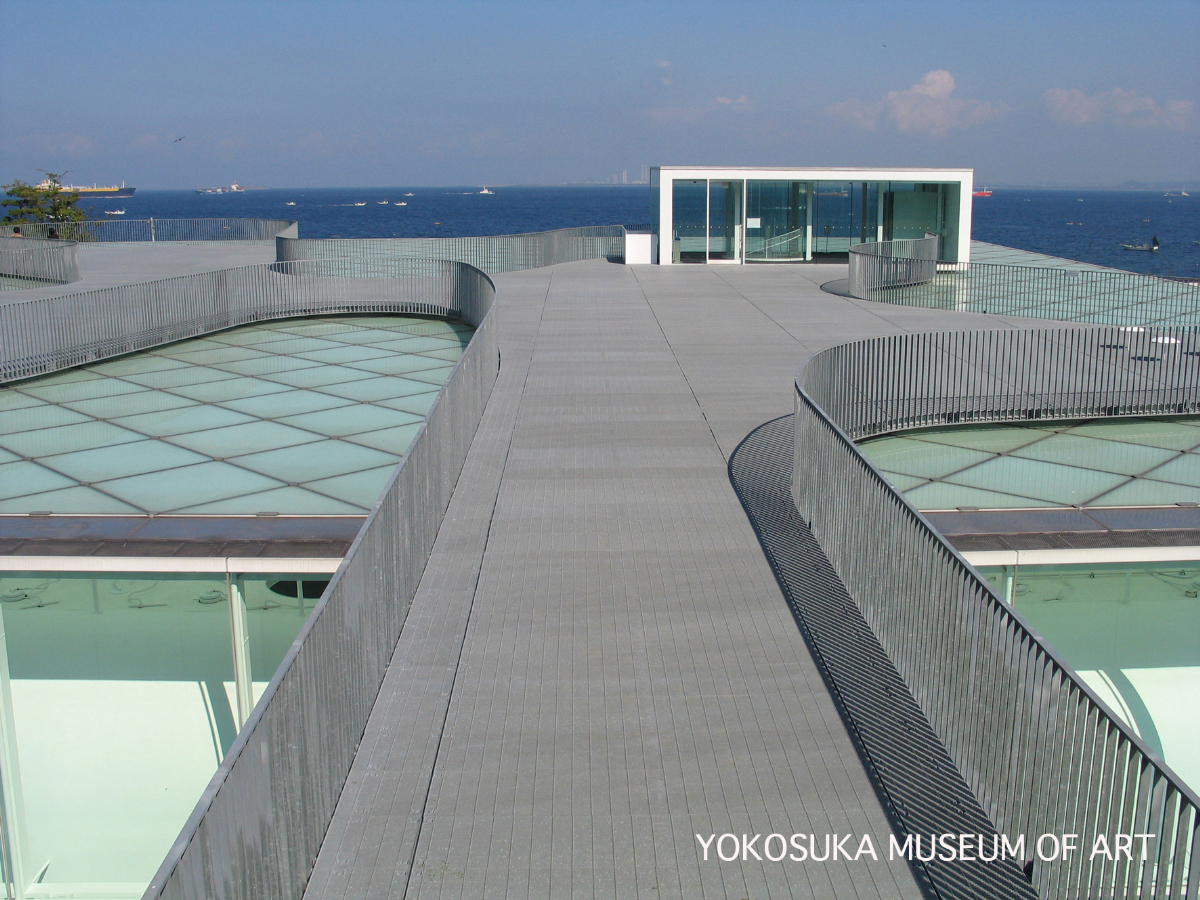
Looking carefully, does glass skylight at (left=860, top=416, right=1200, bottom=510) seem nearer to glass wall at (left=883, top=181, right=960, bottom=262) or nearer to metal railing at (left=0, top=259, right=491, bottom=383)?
metal railing at (left=0, top=259, right=491, bottom=383)

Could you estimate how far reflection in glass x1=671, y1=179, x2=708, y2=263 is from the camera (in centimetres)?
3275

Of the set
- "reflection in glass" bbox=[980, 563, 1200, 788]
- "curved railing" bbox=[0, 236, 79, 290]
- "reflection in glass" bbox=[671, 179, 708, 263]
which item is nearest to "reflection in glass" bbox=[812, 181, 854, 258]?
"reflection in glass" bbox=[671, 179, 708, 263]

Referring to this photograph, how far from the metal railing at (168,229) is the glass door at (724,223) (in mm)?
18006

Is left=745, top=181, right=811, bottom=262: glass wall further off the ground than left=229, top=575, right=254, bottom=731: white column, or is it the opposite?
left=745, top=181, right=811, bottom=262: glass wall

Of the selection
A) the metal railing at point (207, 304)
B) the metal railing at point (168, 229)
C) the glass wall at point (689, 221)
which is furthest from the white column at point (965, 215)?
the metal railing at point (168, 229)

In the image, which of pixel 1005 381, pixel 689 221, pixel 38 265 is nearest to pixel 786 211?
pixel 689 221

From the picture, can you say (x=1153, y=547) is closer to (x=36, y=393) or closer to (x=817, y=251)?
(x=36, y=393)

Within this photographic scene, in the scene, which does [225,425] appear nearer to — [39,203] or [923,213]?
[923,213]

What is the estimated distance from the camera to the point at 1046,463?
1215 cm

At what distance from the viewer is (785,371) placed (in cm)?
1630

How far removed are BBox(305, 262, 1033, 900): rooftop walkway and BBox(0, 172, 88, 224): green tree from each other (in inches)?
1731

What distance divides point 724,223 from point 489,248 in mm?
7227

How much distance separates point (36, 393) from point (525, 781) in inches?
517

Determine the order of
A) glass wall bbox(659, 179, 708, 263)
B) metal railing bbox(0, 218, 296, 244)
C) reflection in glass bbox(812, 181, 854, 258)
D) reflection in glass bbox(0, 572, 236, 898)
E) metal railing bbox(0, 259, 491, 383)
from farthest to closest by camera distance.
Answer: metal railing bbox(0, 218, 296, 244) < reflection in glass bbox(812, 181, 854, 258) < glass wall bbox(659, 179, 708, 263) < metal railing bbox(0, 259, 491, 383) < reflection in glass bbox(0, 572, 236, 898)
